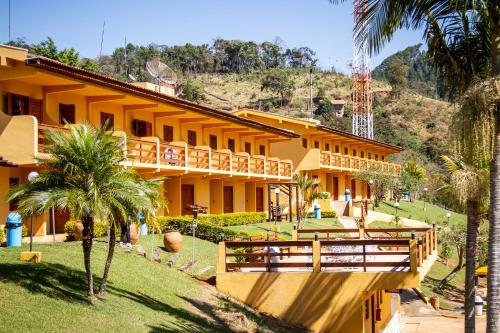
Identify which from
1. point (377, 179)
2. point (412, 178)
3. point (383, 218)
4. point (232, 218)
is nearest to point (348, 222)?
point (383, 218)

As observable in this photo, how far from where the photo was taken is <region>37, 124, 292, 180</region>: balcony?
29016 millimetres

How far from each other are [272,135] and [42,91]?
2258cm

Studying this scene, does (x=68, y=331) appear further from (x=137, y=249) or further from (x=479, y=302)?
(x=479, y=302)

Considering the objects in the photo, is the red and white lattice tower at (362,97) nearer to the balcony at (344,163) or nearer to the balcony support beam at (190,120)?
the balcony at (344,163)

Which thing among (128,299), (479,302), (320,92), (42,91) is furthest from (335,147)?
(320,92)

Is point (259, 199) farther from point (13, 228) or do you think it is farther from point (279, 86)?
point (279, 86)

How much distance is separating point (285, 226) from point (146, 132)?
37.3 feet

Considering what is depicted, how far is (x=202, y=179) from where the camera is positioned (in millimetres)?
40062

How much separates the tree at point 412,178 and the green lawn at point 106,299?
49.2 meters

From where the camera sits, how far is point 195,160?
3553 cm

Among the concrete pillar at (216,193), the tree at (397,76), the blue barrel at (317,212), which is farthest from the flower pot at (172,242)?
the tree at (397,76)

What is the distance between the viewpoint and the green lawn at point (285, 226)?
3662 cm

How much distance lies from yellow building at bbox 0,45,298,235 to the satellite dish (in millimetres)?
5236

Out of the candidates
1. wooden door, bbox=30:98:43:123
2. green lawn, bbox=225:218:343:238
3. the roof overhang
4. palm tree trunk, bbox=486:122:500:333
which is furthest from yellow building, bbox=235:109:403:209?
palm tree trunk, bbox=486:122:500:333
